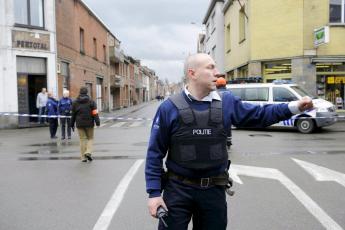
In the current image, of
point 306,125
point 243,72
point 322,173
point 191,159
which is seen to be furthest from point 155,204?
point 243,72

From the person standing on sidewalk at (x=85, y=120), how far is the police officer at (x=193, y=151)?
733 cm

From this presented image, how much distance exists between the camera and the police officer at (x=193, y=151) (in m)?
3.13

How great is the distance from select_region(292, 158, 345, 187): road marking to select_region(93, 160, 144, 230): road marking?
333 cm

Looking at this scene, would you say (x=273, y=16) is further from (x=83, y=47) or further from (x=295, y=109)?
(x=295, y=109)

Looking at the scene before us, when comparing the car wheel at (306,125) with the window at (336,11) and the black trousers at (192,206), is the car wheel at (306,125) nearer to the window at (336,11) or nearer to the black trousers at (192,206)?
the window at (336,11)

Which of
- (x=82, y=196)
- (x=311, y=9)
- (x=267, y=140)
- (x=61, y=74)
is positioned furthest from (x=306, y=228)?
(x=61, y=74)

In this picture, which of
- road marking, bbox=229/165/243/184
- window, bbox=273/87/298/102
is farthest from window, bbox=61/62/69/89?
road marking, bbox=229/165/243/184

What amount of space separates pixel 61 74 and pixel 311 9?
1417 centimetres

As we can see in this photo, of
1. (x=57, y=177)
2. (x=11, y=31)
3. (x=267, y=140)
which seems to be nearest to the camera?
(x=57, y=177)

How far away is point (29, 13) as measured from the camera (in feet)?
75.3

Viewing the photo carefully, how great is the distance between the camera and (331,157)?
10.2 metres

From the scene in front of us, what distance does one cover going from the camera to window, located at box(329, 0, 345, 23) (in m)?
23.2

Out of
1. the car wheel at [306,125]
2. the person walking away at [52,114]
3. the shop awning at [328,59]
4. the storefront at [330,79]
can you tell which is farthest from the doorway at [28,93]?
the storefront at [330,79]

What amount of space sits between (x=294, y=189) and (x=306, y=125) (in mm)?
9782
